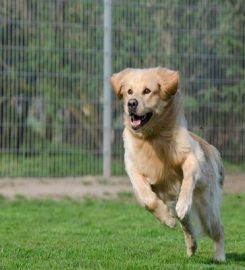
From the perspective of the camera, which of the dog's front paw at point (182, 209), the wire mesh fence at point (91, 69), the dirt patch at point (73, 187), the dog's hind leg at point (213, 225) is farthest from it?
the wire mesh fence at point (91, 69)

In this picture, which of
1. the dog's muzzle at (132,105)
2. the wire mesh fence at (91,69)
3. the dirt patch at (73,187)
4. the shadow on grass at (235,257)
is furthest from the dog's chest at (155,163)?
the wire mesh fence at (91,69)

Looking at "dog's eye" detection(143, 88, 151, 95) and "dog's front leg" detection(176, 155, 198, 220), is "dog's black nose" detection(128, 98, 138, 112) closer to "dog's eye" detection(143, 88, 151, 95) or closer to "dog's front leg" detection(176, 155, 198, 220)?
"dog's eye" detection(143, 88, 151, 95)

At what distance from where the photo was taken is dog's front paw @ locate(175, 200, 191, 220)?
6930mm

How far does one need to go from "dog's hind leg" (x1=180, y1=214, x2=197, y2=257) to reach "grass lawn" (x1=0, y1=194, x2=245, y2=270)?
96 mm

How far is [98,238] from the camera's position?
909cm

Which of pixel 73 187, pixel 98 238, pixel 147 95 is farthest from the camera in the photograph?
pixel 73 187

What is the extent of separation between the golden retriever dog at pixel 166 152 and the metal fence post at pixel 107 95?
6.69 meters

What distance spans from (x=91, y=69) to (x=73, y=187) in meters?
1.96

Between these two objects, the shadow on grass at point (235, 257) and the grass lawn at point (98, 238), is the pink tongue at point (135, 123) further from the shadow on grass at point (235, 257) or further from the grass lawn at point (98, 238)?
the shadow on grass at point (235, 257)

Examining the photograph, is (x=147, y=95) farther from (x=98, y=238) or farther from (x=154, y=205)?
(x=98, y=238)

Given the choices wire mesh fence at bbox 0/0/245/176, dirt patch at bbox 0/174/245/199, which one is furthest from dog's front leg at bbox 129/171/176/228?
wire mesh fence at bbox 0/0/245/176

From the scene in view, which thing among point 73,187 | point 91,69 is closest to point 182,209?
point 73,187

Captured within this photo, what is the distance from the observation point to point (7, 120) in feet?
46.4

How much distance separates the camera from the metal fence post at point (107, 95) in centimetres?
1440
